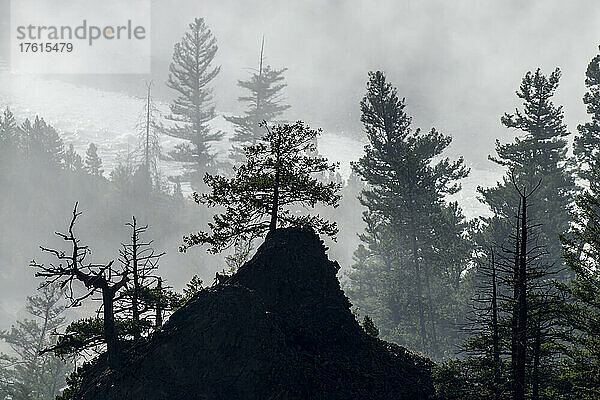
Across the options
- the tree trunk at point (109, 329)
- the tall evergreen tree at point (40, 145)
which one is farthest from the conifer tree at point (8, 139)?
the tree trunk at point (109, 329)

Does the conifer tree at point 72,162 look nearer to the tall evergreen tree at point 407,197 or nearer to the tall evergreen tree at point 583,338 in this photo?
the tall evergreen tree at point 407,197

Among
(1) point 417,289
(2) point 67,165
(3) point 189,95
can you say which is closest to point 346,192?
(3) point 189,95

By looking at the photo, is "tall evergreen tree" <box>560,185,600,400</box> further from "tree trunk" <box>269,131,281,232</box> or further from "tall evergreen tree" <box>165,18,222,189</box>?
"tall evergreen tree" <box>165,18,222,189</box>

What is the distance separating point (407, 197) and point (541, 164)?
11.1 meters

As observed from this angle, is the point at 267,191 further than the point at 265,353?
Yes

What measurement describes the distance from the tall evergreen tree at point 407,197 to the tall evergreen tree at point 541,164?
13.4 ft

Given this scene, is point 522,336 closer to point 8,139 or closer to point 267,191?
point 267,191

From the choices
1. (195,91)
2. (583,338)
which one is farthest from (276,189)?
(195,91)

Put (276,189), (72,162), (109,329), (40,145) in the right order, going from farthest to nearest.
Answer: (72,162) → (40,145) → (276,189) → (109,329)

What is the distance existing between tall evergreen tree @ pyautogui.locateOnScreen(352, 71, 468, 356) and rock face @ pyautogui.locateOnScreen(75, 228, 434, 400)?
2519cm

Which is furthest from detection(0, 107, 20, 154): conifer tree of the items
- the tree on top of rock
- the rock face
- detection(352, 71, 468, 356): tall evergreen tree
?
the rock face

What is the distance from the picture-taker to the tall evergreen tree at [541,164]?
128ft

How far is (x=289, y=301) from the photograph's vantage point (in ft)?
50.8

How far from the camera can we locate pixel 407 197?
40.7 m
